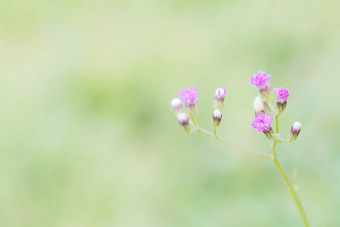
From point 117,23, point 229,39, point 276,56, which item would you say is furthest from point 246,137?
point 117,23

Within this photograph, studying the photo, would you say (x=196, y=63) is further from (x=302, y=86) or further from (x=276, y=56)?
(x=302, y=86)

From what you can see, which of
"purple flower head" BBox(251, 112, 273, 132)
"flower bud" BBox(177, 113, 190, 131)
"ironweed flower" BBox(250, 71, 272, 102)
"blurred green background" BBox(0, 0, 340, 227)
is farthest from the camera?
"blurred green background" BBox(0, 0, 340, 227)

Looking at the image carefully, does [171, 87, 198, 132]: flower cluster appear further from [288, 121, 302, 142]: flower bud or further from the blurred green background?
the blurred green background

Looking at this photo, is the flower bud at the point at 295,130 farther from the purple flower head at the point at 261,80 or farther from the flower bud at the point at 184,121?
the flower bud at the point at 184,121

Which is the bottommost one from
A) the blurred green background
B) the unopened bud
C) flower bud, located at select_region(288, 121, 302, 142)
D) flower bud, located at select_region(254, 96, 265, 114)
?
the blurred green background

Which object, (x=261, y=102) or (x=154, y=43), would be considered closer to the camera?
(x=261, y=102)

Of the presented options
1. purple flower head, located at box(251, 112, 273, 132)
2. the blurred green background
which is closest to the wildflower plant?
purple flower head, located at box(251, 112, 273, 132)

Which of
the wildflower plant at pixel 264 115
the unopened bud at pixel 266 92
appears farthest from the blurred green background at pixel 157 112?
the unopened bud at pixel 266 92

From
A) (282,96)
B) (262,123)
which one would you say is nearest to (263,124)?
(262,123)

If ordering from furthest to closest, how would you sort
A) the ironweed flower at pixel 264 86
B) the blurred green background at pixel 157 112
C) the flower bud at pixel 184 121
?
1. the blurred green background at pixel 157 112
2. the flower bud at pixel 184 121
3. the ironweed flower at pixel 264 86
